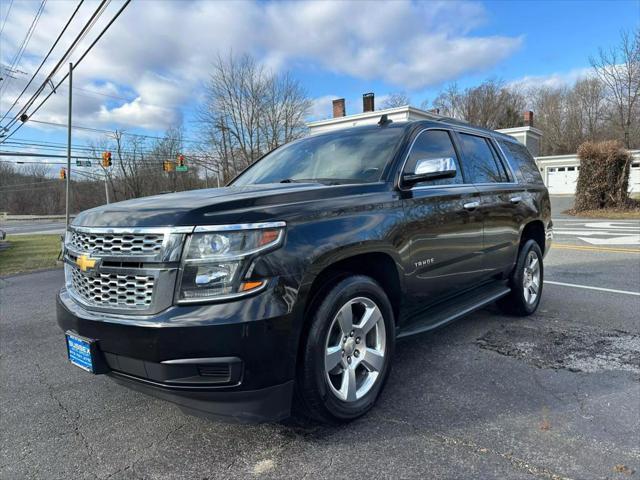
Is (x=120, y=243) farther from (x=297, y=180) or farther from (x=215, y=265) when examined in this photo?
(x=297, y=180)

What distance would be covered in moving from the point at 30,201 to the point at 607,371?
92.8m

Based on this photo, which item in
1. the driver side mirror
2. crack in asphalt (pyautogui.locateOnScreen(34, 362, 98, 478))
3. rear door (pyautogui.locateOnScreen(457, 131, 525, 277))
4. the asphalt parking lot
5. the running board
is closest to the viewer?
the asphalt parking lot

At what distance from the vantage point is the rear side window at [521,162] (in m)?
4.97

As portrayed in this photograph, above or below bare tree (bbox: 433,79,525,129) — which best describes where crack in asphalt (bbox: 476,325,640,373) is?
below

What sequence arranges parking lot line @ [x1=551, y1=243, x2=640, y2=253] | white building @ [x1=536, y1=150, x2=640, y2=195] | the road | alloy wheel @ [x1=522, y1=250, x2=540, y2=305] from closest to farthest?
alloy wheel @ [x1=522, y1=250, x2=540, y2=305], parking lot line @ [x1=551, y1=243, x2=640, y2=253], the road, white building @ [x1=536, y1=150, x2=640, y2=195]

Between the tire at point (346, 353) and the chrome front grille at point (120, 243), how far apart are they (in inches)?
37.0

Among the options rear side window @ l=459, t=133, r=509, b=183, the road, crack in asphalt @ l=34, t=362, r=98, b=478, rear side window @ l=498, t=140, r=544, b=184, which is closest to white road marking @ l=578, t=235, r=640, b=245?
rear side window @ l=498, t=140, r=544, b=184

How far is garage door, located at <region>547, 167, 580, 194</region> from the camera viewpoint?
128ft

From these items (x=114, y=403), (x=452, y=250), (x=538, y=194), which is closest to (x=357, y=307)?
(x=452, y=250)

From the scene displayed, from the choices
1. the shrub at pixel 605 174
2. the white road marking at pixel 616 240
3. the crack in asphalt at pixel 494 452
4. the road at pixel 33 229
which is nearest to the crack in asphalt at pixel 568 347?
the crack in asphalt at pixel 494 452

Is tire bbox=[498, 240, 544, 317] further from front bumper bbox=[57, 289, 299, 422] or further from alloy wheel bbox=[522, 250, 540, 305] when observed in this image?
front bumper bbox=[57, 289, 299, 422]

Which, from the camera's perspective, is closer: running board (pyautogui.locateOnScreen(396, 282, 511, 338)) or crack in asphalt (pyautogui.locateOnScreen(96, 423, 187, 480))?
crack in asphalt (pyautogui.locateOnScreen(96, 423, 187, 480))

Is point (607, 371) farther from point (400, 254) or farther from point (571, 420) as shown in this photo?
point (400, 254)

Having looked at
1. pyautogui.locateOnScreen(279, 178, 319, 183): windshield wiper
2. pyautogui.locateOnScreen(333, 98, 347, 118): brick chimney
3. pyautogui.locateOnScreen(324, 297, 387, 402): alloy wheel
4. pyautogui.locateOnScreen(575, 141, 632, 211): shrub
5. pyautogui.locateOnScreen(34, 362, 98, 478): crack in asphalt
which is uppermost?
pyautogui.locateOnScreen(333, 98, 347, 118): brick chimney
